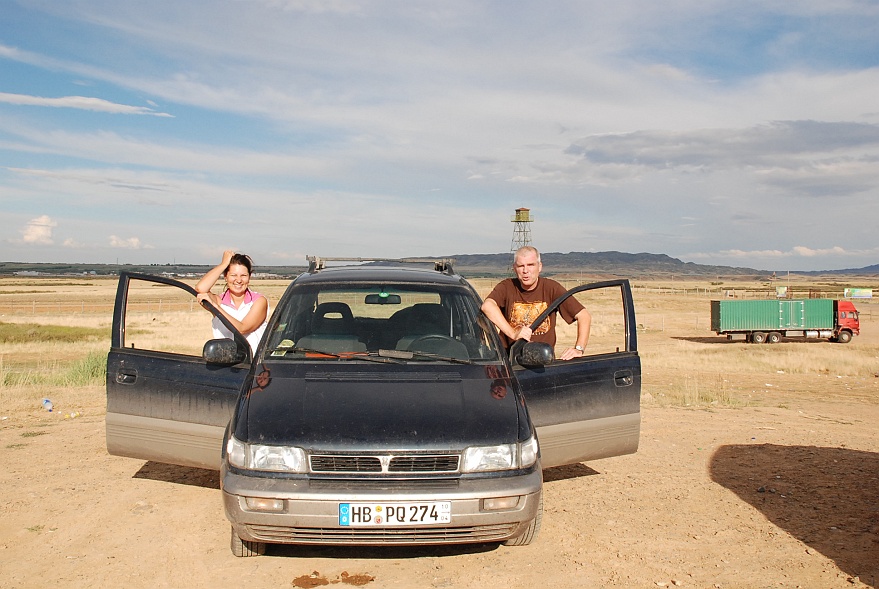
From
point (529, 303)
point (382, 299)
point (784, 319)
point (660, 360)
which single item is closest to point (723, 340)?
point (784, 319)

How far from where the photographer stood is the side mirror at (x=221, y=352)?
4.93 meters

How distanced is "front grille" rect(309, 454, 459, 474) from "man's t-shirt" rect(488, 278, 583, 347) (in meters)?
2.43

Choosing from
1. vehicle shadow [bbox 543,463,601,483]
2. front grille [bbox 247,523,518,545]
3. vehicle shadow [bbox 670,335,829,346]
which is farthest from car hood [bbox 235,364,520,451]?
vehicle shadow [bbox 670,335,829,346]

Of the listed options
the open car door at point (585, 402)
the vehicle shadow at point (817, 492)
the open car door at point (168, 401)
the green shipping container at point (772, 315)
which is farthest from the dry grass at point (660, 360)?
the open car door at point (585, 402)

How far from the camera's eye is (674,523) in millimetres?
5352

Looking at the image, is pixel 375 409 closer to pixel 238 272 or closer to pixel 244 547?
pixel 244 547

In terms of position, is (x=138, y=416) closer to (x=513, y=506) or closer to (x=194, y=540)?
(x=194, y=540)

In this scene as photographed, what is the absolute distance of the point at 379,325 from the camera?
5.48 m

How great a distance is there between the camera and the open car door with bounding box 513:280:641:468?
5.29m

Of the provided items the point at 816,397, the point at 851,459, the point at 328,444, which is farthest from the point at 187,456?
the point at 816,397

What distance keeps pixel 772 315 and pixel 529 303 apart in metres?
37.9

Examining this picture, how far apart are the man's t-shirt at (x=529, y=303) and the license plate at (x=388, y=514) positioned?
2.59m

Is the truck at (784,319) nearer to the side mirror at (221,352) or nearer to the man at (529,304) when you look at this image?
the man at (529,304)

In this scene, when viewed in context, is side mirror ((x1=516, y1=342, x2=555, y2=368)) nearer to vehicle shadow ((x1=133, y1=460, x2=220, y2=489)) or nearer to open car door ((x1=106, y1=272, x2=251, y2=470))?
open car door ((x1=106, y1=272, x2=251, y2=470))
